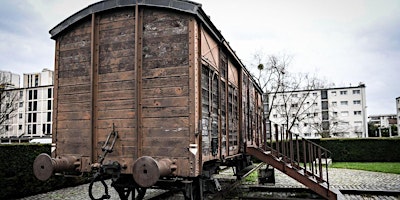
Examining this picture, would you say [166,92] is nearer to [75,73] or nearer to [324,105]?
[75,73]

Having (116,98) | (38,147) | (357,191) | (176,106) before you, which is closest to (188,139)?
(176,106)

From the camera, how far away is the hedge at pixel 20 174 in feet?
27.1

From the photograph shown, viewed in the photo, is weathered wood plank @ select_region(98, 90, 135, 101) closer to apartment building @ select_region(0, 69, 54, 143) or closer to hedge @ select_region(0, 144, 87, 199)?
hedge @ select_region(0, 144, 87, 199)

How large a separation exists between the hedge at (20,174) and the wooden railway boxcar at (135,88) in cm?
410

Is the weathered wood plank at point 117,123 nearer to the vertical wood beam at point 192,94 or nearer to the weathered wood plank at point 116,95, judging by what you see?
the weathered wood plank at point 116,95

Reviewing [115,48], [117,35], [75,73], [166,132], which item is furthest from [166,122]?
[75,73]

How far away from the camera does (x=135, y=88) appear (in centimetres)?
482

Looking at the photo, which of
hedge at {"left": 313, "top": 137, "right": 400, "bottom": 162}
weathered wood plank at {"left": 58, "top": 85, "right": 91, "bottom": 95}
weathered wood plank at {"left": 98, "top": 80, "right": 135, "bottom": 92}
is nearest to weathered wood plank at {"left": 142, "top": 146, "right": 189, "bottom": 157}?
weathered wood plank at {"left": 98, "top": 80, "right": 135, "bottom": 92}

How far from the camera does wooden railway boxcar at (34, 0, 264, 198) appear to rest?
461 centimetres

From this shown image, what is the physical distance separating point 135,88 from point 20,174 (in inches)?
238

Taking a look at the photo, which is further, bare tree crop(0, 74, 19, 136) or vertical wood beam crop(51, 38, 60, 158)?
bare tree crop(0, 74, 19, 136)

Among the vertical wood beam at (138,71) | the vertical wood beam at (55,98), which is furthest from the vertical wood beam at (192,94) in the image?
the vertical wood beam at (55,98)

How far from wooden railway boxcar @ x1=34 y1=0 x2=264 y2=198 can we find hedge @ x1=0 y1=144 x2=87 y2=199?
4.10m

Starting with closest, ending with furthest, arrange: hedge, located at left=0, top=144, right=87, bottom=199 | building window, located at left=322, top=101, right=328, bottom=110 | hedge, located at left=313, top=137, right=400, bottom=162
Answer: hedge, located at left=0, top=144, right=87, bottom=199 < hedge, located at left=313, top=137, right=400, bottom=162 < building window, located at left=322, top=101, right=328, bottom=110
